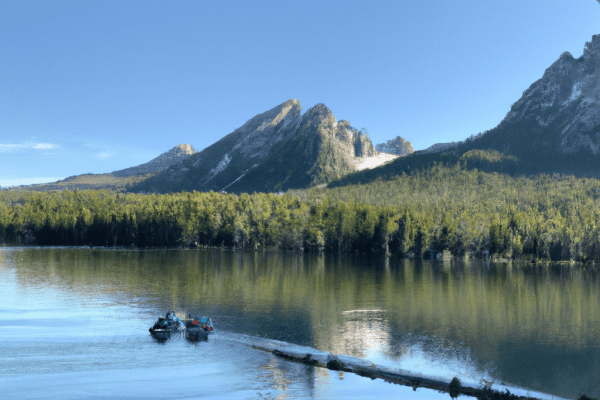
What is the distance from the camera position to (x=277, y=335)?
52125 millimetres

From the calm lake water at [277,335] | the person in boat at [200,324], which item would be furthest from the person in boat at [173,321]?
the calm lake water at [277,335]

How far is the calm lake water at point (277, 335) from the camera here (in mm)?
36000

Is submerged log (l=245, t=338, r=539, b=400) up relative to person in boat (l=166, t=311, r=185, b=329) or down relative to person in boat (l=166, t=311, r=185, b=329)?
down

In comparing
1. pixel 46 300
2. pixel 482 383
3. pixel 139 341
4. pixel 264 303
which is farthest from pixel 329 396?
pixel 46 300

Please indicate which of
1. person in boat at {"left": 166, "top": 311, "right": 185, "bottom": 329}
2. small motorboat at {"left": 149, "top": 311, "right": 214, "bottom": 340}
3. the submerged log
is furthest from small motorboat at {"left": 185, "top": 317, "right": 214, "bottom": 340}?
the submerged log

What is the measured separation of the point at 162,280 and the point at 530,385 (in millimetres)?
73553

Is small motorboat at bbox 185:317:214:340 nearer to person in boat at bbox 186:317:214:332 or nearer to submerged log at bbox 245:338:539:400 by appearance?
person in boat at bbox 186:317:214:332

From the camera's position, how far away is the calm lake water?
36000 millimetres

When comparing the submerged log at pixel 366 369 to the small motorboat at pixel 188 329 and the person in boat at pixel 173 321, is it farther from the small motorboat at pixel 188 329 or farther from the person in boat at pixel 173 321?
the person in boat at pixel 173 321

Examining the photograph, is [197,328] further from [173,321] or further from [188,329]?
[173,321]

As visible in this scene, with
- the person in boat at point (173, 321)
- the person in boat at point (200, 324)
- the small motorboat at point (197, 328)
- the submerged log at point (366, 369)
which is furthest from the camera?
the person in boat at point (173, 321)

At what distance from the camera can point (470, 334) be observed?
5662 cm

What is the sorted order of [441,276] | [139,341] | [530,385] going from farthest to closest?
[441,276] → [139,341] → [530,385]

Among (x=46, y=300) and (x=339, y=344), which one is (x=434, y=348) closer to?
(x=339, y=344)
